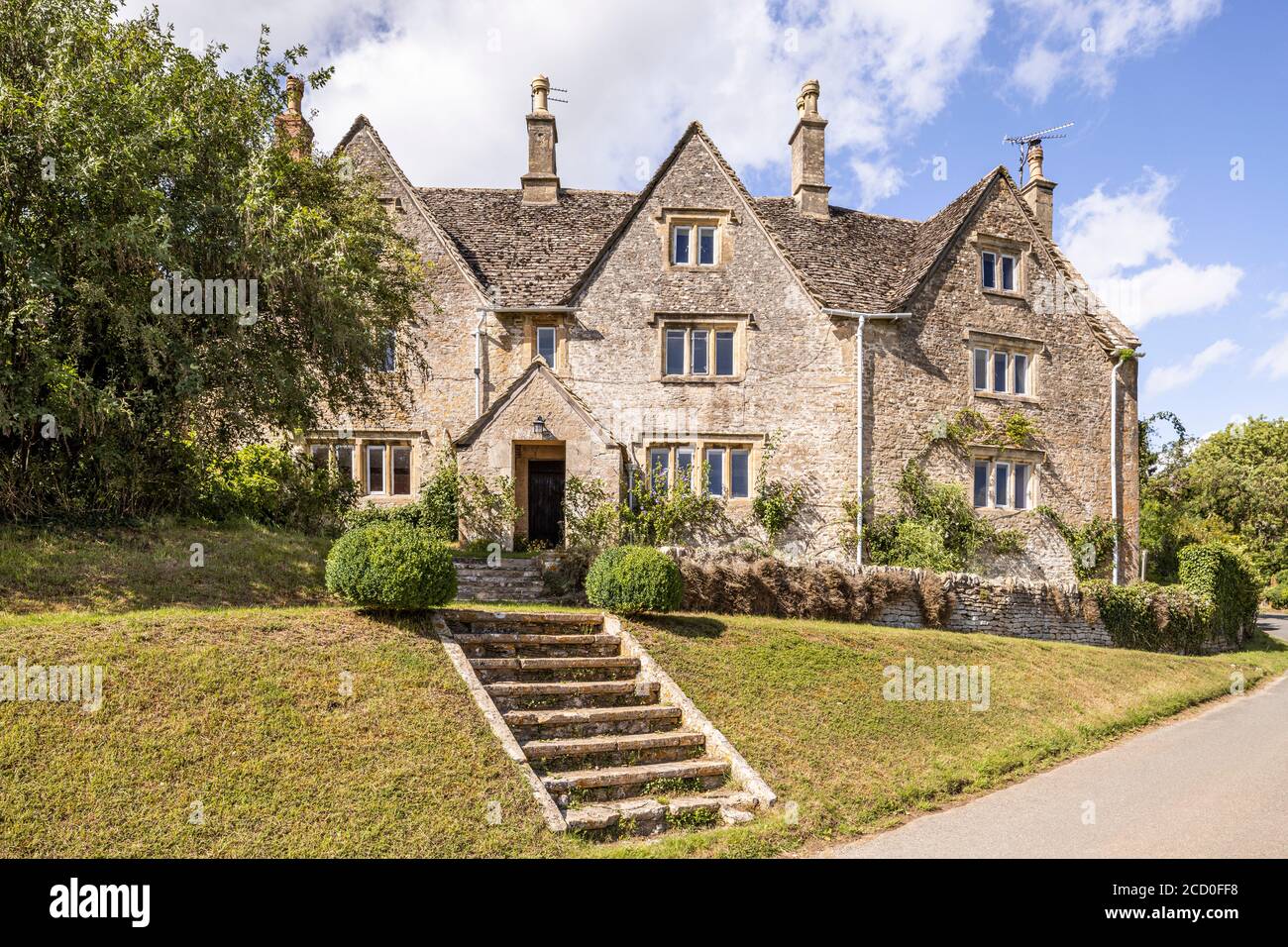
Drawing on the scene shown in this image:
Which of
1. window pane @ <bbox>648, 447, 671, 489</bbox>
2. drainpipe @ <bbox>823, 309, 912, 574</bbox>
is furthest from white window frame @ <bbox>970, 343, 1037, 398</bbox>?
window pane @ <bbox>648, 447, 671, 489</bbox>

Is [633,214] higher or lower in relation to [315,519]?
higher

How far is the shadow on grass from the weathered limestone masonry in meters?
5.81

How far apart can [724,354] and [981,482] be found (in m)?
8.82

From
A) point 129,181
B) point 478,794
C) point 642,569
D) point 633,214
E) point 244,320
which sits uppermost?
point 633,214

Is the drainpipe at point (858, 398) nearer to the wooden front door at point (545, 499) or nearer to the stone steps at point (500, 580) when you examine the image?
the wooden front door at point (545, 499)

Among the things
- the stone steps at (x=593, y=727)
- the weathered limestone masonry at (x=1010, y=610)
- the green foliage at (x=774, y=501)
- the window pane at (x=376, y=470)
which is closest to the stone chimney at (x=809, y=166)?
the green foliage at (x=774, y=501)

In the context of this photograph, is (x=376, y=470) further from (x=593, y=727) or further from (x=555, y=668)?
(x=593, y=727)

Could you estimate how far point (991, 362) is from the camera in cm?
2577

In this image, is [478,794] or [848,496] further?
[848,496]

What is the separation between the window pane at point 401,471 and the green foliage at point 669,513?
6.42 m

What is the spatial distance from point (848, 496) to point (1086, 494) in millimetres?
8696

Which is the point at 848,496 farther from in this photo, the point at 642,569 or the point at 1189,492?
the point at 1189,492

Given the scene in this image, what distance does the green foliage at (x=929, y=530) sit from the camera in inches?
907
